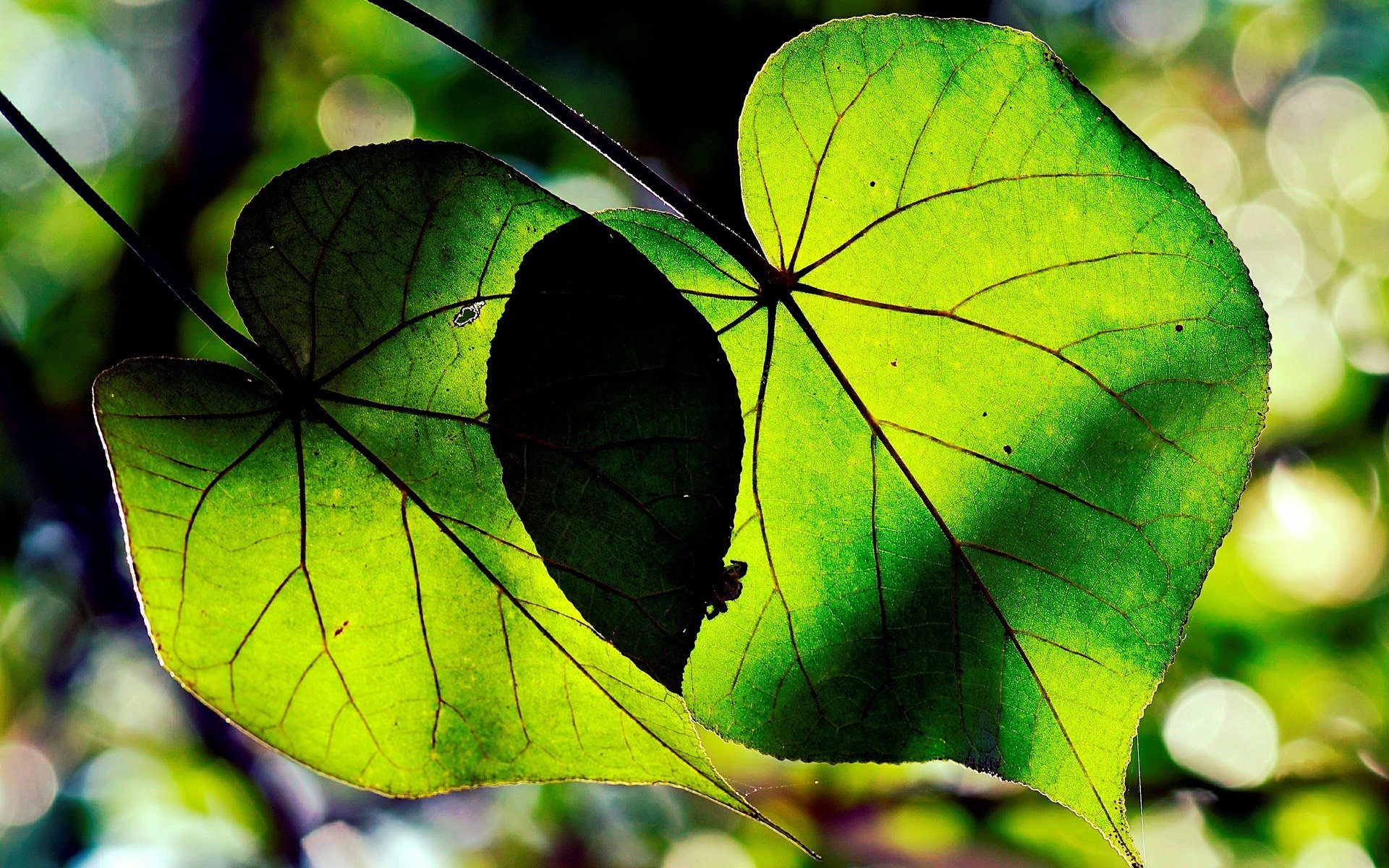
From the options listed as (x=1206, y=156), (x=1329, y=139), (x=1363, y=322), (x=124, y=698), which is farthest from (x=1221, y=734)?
(x=124, y=698)

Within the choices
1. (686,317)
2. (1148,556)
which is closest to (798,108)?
(686,317)

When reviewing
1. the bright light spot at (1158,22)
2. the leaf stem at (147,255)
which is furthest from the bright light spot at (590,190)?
the leaf stem at (147,255)

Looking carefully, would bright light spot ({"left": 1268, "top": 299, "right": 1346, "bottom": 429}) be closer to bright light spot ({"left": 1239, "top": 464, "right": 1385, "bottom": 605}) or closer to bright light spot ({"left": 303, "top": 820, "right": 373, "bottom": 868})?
bright light spot ({"left": 1239, "top": 464, "right": 1385, "bottom": 605})

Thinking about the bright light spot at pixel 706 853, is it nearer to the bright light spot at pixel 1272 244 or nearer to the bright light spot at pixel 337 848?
the bright light spot at pixel 337 848

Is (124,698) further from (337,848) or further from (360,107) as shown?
(360,107)

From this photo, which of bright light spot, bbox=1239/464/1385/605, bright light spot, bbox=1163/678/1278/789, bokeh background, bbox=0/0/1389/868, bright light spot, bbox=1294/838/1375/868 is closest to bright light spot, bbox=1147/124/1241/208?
bokeh background, bbox=0/0/1389/868

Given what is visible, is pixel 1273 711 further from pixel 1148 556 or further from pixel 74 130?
pixel 74 130
